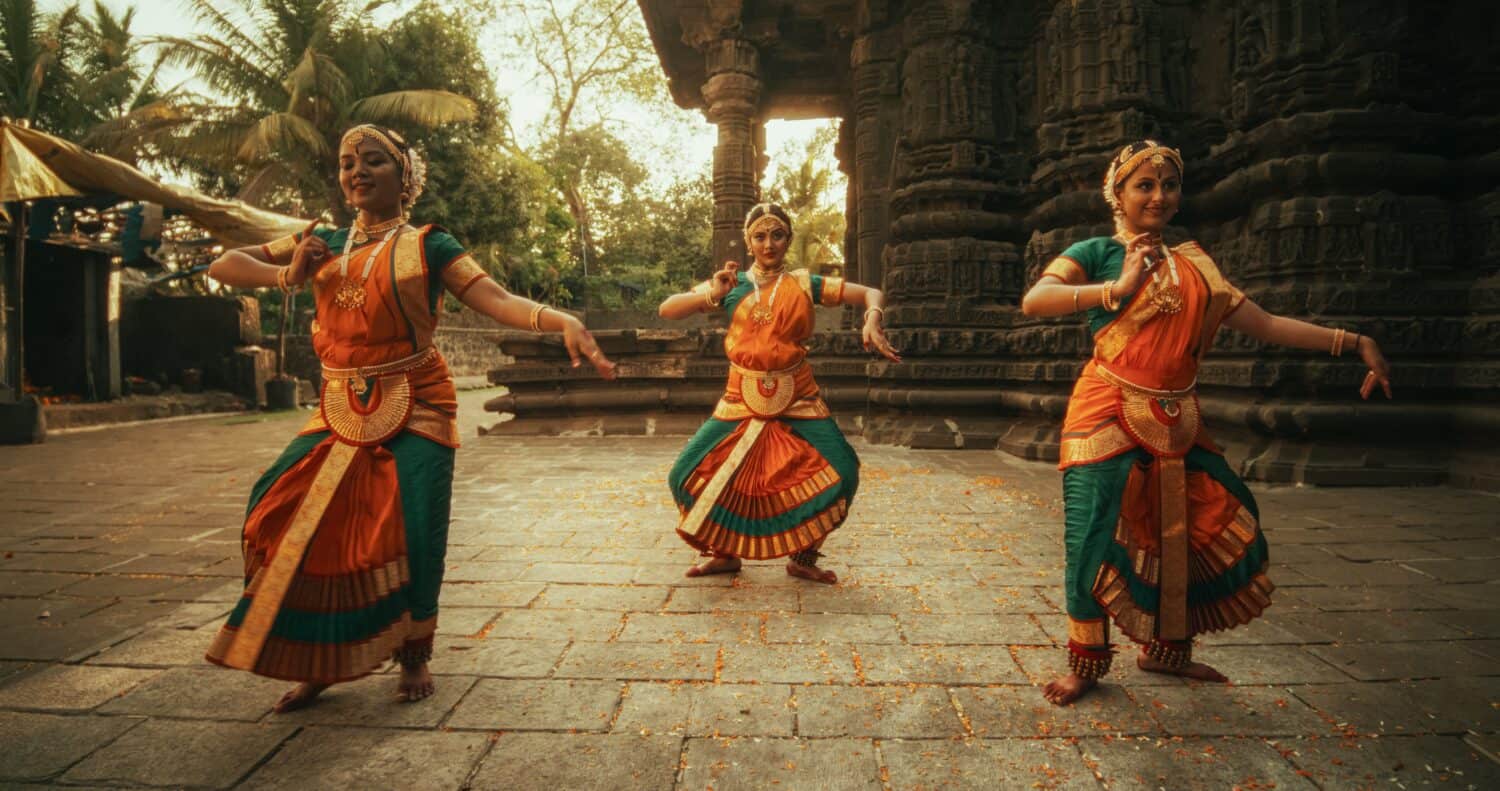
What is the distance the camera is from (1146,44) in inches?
272

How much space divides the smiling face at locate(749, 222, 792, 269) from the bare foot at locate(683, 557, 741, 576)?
1406 mm

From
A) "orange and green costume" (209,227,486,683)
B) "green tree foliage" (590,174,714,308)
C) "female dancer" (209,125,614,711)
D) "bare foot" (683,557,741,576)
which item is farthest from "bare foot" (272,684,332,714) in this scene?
"green tree foliage" (590,174,714,308)

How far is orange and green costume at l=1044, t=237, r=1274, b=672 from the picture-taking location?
2340mm

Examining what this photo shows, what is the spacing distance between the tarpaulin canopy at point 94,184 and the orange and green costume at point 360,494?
5.48 m

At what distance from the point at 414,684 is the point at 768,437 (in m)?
1.83

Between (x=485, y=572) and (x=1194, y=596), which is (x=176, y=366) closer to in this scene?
(x=485, y=572)

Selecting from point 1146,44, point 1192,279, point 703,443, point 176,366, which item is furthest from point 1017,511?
point 176,366

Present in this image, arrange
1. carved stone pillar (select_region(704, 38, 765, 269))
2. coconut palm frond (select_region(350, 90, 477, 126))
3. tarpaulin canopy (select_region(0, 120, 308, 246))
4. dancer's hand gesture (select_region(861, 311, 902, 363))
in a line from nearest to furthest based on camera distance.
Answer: dancer's hand gesture (select_region(861, 311, 902, 363)) → tarpaulin canopy (select_region(0, 120, 308, 246)) → carved stone pillar (select_region(704, 38, 765, 269)) → coconut palm frond (select_region(350, 90, 477, 126))

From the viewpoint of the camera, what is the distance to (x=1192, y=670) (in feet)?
7.93

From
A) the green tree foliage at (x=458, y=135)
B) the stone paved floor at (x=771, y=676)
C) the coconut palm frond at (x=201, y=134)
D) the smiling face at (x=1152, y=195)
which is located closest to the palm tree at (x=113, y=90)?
the coconut palm frond at (x=201, y=134)

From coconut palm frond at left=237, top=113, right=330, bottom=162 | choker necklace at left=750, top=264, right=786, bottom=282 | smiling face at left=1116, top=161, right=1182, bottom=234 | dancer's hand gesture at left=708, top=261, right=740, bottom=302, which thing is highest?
coconut palm frond at left=237, top=113, right=330, bottom=162

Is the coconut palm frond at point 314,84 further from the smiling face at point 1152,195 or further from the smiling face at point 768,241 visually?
the smiling face at point 1152,195

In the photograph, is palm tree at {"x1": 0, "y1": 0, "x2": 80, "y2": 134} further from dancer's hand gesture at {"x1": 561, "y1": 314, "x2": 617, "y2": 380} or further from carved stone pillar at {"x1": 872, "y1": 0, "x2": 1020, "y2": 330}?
dancer's hand gesture at {"x1": 561, "y1": 314, "x2": 617, "y2": 380}

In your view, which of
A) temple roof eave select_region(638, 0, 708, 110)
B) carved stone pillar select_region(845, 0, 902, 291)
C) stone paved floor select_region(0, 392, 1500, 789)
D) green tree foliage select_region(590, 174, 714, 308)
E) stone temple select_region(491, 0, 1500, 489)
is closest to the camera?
stone paved floor select_region(0, 392, 1500, 789)
